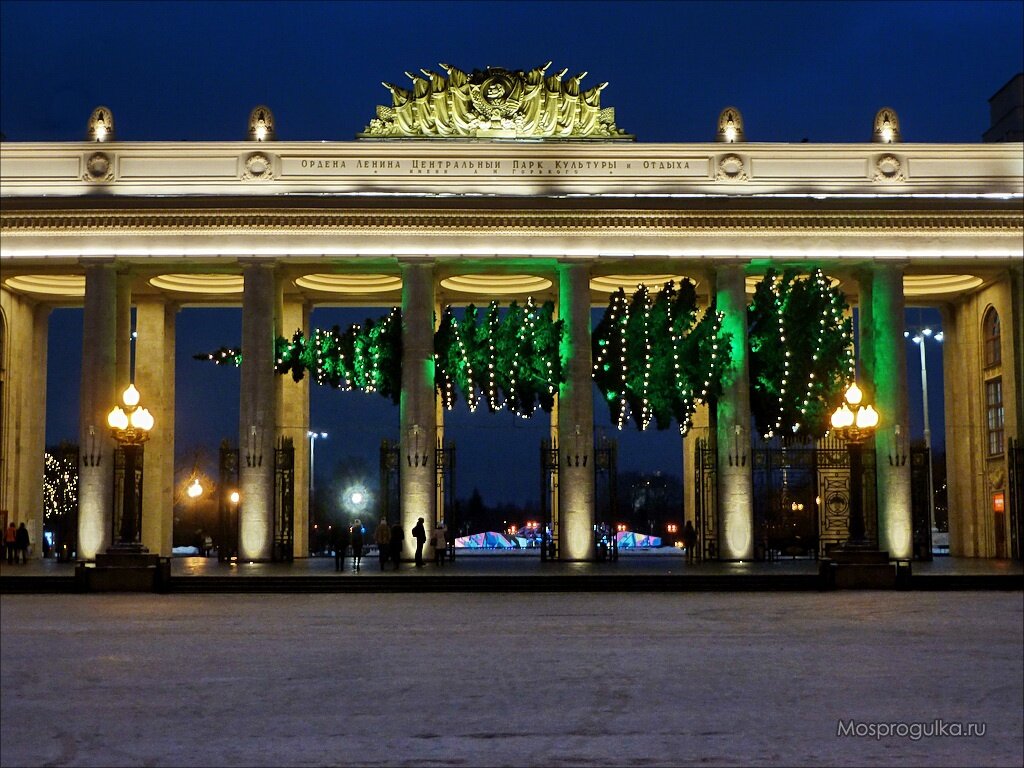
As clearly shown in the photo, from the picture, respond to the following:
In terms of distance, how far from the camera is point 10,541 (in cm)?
4331

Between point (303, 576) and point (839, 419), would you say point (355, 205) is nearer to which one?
point (303, 576)

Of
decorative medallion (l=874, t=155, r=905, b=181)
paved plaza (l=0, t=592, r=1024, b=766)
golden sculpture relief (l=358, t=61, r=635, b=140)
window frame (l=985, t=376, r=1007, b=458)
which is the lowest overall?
paved plaza (l=0, t=592, r=1024, b=766)

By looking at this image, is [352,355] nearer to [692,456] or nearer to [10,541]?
[10,541]

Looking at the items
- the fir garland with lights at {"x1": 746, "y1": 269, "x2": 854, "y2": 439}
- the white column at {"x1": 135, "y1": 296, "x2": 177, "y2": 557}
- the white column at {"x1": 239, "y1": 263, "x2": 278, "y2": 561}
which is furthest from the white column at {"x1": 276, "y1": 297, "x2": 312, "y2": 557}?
the fir garland with lights at {"x1": 746, "y1": 269, "x2": 854, "y2": 439}

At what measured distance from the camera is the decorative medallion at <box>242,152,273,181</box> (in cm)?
4384

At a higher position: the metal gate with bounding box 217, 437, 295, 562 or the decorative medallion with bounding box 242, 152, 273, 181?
the decorative medallion with bounding box 242, 152, 273, 181

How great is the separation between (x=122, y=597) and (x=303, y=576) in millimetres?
4703

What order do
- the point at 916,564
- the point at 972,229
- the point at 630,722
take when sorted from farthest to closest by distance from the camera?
the point at 972,229, the point at 916,564, the point at 630,722

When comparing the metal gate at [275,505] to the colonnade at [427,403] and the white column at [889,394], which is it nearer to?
the colonnade at [427,403]

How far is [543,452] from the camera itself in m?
43.0

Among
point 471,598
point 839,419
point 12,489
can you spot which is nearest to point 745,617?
point 471,598

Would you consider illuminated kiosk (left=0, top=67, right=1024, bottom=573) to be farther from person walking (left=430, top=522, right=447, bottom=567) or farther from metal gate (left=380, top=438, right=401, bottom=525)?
person walking (left=430, top=522, right=447, bottom=567)

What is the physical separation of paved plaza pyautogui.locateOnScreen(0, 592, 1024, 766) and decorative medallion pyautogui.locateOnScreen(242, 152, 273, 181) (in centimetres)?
2223

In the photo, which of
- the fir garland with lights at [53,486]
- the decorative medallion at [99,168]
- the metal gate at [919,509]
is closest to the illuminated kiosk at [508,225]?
the decorative medallion at [99,168]
